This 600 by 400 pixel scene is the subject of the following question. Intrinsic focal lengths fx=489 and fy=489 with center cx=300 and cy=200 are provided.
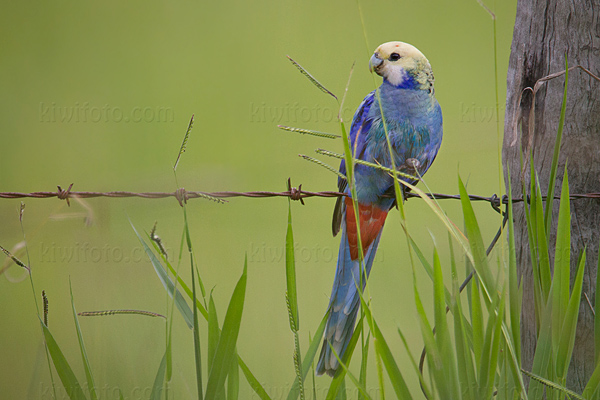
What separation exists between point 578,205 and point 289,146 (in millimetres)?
3266

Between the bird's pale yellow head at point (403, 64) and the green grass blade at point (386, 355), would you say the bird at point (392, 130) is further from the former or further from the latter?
the green grass blade at point (386, 355)

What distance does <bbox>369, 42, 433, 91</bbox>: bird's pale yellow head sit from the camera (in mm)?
1405

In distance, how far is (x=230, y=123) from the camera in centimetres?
522

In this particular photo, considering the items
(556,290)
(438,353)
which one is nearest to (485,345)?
(438,353)

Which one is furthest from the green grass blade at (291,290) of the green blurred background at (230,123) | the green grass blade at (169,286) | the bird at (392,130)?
the green blurred background at (230,123)

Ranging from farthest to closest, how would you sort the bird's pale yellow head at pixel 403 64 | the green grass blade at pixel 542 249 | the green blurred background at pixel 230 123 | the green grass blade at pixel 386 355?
the green blurred background at pixel 230 123 < the bird's pale yellow head at pixel 403 64 < the green grass blade at pixel 542 249 < the green grass blade at pixel 386 355

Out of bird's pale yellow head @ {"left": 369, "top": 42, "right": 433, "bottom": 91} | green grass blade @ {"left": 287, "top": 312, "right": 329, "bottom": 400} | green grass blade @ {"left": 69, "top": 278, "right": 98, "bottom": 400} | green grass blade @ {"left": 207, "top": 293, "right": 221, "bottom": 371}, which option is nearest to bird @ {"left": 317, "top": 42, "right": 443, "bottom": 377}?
bird's pale yellow head @ {"left": 369, "top": 42, "right": 433, "bottom": 91}

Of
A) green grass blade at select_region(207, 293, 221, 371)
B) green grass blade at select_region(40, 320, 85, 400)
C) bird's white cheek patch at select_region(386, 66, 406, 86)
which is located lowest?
green grass blade at select_region(40, 320, 85, 400)

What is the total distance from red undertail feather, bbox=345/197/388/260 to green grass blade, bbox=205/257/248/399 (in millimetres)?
634

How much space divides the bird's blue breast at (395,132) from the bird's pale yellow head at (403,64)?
0.02m

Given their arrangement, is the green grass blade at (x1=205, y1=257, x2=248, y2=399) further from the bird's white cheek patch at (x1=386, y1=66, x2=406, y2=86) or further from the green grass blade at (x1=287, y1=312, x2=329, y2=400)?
the bird's white cheek patch at (x1=386, y1=66, x2=406, y2=86)

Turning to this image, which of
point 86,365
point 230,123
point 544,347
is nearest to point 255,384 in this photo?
point 86,365

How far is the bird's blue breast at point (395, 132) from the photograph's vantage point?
55.7 inches

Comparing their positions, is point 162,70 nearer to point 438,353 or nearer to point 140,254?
point 140,254
